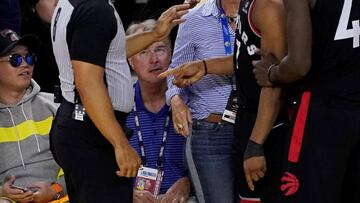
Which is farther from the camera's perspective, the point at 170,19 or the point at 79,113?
the point at 170,19

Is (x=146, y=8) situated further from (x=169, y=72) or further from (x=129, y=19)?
(x=169, y=72)

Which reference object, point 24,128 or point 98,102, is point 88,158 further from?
point 24,128

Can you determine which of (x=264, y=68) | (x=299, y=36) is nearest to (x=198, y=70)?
→ (x=264, y=68)

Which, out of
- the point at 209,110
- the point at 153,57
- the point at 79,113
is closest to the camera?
the point at 79,113

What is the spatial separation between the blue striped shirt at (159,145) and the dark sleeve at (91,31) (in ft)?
3.77

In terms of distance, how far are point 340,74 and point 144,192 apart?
150 centimetres

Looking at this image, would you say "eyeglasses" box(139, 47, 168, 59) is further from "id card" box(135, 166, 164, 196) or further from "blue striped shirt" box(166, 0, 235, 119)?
"id card" box(135, 166, 164, 196)

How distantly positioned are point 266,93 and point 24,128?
1.62 m

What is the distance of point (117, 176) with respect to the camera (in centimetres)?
311

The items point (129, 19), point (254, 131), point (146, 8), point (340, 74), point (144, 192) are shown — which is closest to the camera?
point (340, 74)

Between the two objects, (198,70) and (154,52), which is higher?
(198,70)

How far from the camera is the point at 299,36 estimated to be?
2.78 m

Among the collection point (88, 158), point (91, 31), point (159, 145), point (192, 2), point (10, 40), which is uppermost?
point (91, 31)

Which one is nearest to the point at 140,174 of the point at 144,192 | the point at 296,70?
the point at 144,192
